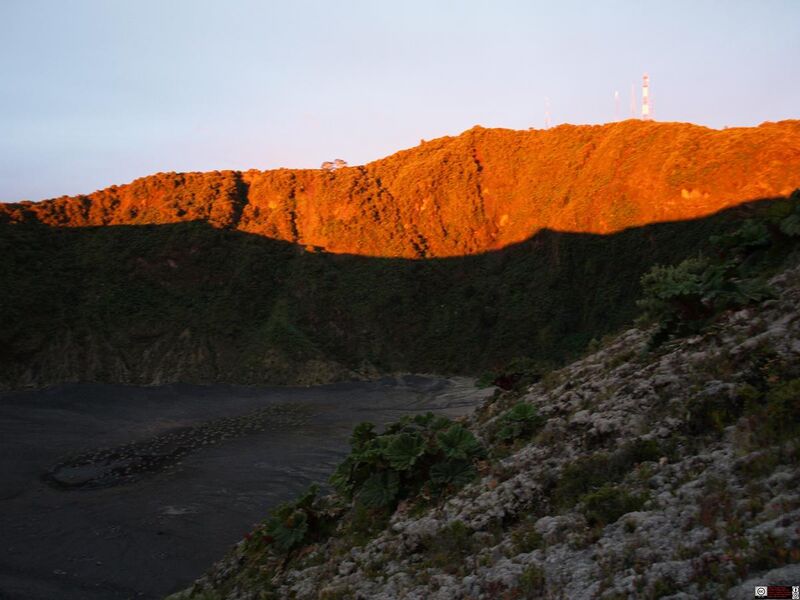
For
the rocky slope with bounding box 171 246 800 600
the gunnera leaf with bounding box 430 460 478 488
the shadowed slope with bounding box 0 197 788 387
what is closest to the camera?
the rocky slope with bounding box 171 246 800 600

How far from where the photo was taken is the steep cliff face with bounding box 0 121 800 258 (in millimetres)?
55938

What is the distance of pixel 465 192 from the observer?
2744 inches

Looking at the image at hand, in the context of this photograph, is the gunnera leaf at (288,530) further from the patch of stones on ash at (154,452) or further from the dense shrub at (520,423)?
the patch of stones on ash at (154,452)

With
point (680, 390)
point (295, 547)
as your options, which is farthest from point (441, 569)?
point (295, 547)

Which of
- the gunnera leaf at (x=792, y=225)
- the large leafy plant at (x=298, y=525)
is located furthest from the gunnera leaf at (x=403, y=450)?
the gunnera leaf at (x=792, y=225)

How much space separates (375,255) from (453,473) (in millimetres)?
57887

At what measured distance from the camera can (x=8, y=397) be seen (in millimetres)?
46875

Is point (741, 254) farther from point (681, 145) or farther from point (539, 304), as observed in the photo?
point (681, 145)

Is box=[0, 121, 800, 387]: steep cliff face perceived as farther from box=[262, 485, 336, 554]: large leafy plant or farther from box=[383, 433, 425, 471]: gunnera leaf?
box=[383, 433, 425, 471]: gunnera leaf

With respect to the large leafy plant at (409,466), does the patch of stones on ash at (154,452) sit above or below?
below

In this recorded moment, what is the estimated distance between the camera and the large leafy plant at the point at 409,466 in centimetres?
852

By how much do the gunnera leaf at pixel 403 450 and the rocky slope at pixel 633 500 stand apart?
0.60 m

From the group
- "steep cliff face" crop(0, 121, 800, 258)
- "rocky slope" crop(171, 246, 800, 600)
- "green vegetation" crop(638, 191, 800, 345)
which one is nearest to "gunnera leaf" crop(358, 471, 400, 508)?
"rocky slope" crop(171, 246, 800, 600)

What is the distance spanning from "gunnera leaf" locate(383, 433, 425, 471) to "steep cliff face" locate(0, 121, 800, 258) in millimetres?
51933
